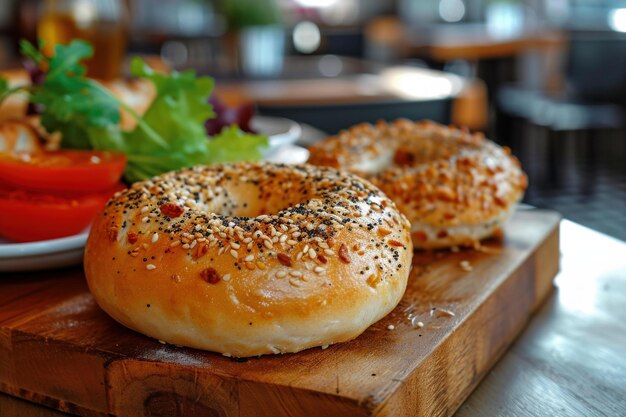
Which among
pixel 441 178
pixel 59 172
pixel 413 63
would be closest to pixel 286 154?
pixel 441 178

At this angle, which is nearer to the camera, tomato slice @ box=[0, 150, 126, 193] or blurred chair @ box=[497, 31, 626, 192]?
tomato slice @ box=[0, 150, 126, 193]

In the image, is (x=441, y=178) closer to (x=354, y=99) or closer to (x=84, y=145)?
(x=84, y=145)

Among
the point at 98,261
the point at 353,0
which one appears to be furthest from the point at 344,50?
the point at 98,261

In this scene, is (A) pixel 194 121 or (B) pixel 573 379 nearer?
(B) pixel 573 379

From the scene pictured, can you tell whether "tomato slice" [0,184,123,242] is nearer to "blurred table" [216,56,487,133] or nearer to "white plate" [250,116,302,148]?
"white plate" [250,116,302,148]

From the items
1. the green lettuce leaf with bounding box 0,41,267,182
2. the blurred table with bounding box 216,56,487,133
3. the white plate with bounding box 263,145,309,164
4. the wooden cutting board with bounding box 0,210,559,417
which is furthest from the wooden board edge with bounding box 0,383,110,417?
the blurred table with bounding box 216,56,487,133

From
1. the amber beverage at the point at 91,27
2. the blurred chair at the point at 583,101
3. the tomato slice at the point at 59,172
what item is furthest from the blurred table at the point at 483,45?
the tomato slice at the point at 59,172

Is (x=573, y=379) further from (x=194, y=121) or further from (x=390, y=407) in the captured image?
(x=194, y=121)
